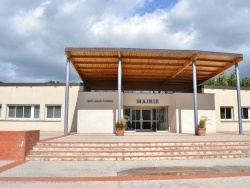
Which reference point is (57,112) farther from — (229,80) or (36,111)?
(229,80)

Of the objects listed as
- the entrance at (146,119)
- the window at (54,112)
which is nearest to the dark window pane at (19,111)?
the window at (54,112)

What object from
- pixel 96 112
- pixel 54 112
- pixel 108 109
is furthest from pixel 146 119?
pixel 54 112

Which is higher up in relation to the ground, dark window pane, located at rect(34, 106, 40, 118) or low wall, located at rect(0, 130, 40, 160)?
dark window pane, located at rect(34, 106, 40, 118)

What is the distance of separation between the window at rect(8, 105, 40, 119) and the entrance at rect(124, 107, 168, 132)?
786 cm

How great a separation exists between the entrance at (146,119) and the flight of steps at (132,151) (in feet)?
33.8

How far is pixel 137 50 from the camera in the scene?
16.9 meters

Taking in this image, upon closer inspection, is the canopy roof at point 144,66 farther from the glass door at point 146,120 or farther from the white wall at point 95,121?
the white wall at point 95,121

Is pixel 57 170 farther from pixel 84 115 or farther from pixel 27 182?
pixel 84 115

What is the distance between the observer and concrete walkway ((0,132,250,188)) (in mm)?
6934

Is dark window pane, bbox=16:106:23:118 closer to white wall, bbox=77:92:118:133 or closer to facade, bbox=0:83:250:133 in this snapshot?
facade, bbox=0:83:250:133

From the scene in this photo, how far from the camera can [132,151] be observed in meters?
11.3

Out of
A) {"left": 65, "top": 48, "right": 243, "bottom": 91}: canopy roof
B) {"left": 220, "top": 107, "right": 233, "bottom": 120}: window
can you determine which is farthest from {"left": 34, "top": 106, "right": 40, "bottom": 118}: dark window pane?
{"left": 220, "top": 107, "right": 233, "bottom": 120}: window

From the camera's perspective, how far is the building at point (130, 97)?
18094 mm

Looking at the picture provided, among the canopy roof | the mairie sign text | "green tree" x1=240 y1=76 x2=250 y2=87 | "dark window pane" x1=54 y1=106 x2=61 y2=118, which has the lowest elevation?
"dark window pane" x1=54 y1=106 x2=61 y2=118
